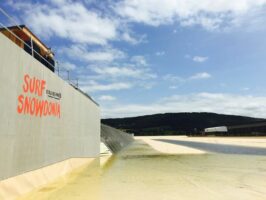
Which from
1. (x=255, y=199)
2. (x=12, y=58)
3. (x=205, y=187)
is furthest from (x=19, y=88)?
(x=255, y=199)

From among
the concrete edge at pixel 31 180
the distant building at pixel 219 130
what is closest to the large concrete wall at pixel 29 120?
the concrete edge at pixel 31 180

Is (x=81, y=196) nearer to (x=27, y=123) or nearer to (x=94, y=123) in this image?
(x=27, y=123)

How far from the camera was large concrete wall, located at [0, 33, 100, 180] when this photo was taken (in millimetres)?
11664

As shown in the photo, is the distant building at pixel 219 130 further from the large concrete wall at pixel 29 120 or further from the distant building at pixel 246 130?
the large concrete wall at pixel 29 120

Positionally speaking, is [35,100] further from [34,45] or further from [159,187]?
[159,187]

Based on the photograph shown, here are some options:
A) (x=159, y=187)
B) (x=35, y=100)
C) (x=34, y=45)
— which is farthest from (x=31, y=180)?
(x=34, y=45)

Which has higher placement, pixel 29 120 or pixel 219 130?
pixel 219 130

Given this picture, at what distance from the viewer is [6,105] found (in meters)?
11.7

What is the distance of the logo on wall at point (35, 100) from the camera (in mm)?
13312

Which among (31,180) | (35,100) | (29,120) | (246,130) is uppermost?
(246,130)

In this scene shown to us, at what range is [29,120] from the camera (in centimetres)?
1383

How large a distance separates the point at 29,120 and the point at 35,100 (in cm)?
113

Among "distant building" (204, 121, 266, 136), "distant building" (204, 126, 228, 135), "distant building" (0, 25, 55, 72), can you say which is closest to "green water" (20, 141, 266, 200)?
"distant building" (0, 25, 55, 72)

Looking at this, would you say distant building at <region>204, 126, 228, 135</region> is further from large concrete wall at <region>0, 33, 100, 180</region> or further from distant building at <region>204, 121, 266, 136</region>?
large concrete wall at <region>0, 33, 100, 180</region>
